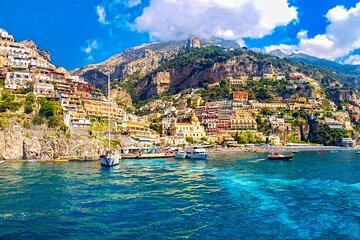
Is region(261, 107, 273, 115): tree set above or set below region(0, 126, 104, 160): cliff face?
above

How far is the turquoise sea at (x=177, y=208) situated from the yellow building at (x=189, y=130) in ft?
265

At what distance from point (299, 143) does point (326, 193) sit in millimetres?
108450

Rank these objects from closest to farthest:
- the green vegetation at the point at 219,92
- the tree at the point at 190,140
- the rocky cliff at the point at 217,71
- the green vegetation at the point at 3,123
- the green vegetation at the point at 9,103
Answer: the green vegetation at the point at 3,123 < the green vegetation at the point at 9,103 < the tree at the point at 190,140 < the green vegetation at the point at 219,92 < the rocky cliff at the point at 217,71

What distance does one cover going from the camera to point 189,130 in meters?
122

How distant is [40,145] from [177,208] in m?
50.2

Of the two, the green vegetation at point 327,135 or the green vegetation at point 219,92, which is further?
the green vegetation at point 219,92

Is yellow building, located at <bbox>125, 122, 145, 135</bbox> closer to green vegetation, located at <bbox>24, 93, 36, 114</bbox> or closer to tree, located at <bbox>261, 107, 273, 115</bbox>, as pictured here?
green vegetation, located at <bbox>24, 93, 36, 114</bbox>

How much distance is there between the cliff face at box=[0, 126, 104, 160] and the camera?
63.2 m

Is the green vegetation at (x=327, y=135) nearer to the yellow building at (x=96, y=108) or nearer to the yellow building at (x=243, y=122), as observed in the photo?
the yellow building at (x=243, y=122)

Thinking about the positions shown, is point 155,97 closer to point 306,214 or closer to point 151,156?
point 151,156

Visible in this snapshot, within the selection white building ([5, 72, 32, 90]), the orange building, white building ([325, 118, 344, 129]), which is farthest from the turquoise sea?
the orange building

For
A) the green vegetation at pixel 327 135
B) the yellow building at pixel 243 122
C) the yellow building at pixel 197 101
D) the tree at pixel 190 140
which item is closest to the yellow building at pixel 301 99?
the green vegetation at pixel 327 135

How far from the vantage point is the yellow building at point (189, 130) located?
119 m

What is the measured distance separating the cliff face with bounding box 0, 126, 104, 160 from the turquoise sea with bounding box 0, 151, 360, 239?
27714mm
